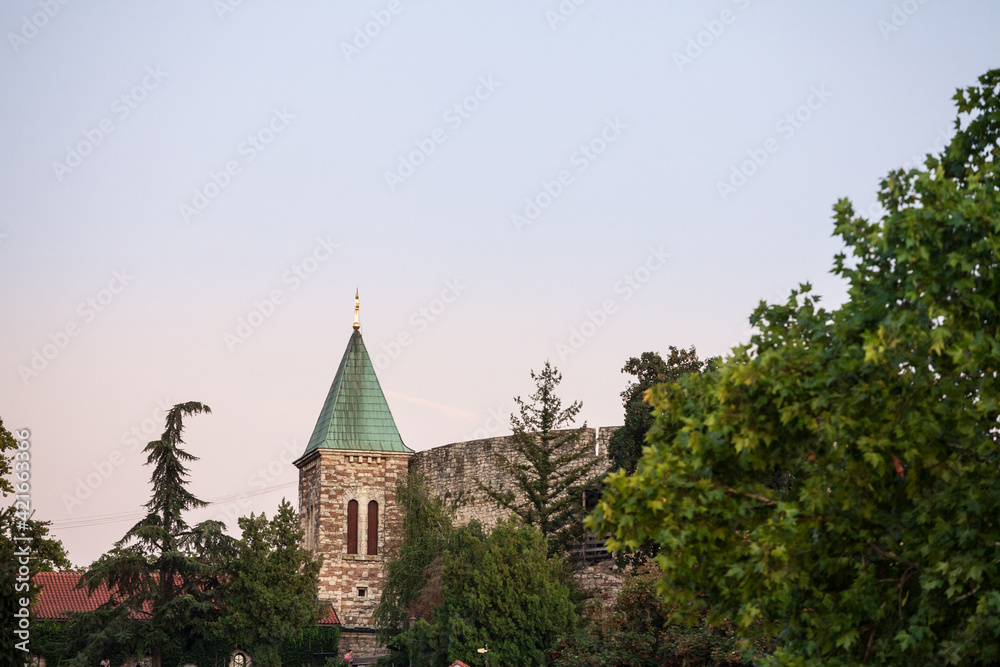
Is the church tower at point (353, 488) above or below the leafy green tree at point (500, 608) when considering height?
above

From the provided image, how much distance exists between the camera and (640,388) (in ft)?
92.6

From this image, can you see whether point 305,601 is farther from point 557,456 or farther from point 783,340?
point 783,340

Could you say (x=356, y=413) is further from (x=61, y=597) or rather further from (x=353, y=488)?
(x=61, y=597)

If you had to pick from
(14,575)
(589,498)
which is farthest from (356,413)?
(14,575)

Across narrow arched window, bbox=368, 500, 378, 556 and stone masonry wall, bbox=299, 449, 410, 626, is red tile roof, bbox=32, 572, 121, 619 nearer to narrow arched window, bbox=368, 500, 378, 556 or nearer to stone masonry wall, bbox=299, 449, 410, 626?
stone masonry wall, bbox=299, 449, 410, 626

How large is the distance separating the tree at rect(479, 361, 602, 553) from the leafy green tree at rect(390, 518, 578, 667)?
4.91 meters

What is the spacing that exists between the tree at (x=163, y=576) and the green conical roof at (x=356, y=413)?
33.8 ft

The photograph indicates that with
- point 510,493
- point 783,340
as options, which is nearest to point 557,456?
point 510,493

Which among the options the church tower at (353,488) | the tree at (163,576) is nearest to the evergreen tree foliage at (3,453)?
the tree at (163,576)

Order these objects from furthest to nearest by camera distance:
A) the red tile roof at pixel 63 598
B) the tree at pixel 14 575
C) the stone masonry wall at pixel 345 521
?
the stone masonry wall at pixel 345 521 < the red tile roof at pixel 63 598 < the tree at pixel 14 575

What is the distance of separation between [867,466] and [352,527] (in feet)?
104

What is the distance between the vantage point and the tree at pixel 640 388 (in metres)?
27.7

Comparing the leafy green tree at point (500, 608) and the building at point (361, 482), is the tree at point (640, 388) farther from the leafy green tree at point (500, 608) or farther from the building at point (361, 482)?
the building at point (361, 482)

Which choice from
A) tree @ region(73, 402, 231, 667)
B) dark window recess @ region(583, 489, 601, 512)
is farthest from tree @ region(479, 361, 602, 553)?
tree @ region(73, 402, 231, 667)
